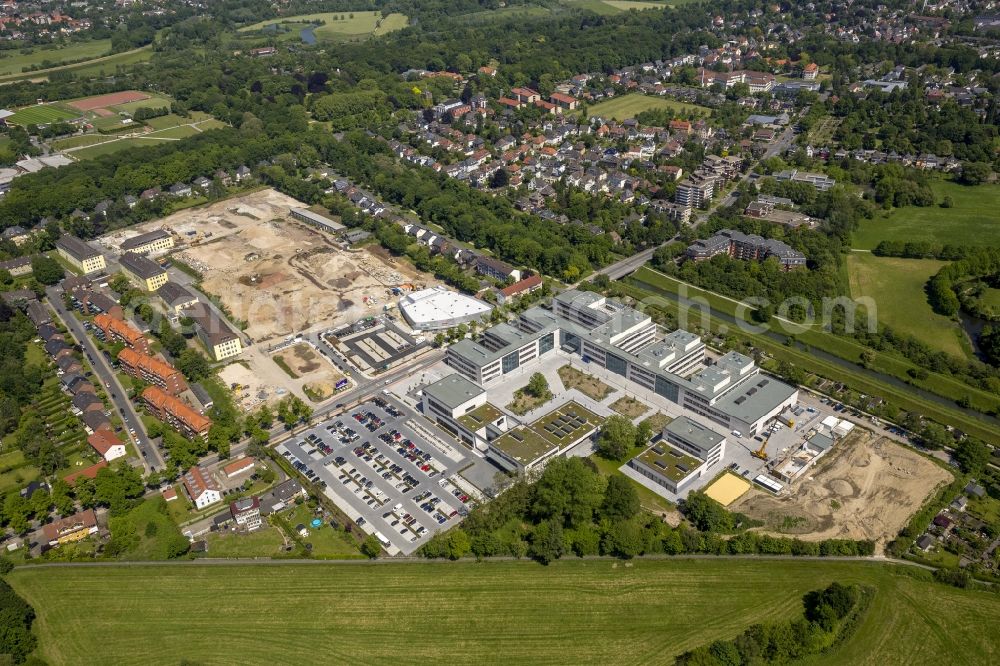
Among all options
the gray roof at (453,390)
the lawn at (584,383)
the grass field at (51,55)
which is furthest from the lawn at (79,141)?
the lawn at (584,383)

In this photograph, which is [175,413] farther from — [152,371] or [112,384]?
[112,384]

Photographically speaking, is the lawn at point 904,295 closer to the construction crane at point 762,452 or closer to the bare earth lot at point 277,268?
the construction crane at point 762,452

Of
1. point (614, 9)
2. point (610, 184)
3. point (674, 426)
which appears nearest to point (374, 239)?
point (610, 184)

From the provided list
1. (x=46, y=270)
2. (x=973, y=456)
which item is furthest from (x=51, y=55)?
(x=973, y=456)

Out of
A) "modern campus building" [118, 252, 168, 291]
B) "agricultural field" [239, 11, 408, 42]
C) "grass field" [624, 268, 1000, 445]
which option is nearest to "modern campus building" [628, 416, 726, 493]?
"grass field" [624, 268, 1000, 445]

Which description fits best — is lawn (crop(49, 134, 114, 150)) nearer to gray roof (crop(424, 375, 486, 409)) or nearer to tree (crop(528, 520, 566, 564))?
gray roof (crop(424, 375, 486, 409))

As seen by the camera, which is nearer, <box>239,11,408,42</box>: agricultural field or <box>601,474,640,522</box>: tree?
<box>601,474,640,522</box>: tree
